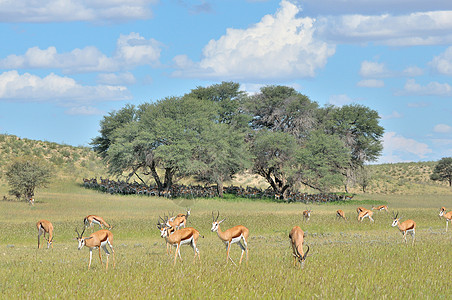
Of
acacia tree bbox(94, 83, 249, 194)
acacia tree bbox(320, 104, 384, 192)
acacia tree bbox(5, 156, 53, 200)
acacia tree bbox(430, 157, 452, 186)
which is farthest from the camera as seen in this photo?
Answer: acacia tree bbox(430, 157, 452, 186)

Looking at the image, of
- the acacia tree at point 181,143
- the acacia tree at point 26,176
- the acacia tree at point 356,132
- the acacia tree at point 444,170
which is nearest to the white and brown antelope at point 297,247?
the acacia tree at point 26,176

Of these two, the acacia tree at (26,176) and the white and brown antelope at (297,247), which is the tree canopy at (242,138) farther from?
the white and brown antelope at (297,247)

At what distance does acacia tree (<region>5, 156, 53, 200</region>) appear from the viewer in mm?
45969

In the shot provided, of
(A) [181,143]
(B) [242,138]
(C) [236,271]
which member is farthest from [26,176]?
(C) [236,271]

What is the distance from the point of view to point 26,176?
45938 mm

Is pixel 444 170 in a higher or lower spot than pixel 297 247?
higher

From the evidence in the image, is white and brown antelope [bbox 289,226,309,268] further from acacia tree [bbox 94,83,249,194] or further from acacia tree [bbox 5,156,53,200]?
acacia tree [bbox 94,83,249,194]

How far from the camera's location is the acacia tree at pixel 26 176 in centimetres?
4597

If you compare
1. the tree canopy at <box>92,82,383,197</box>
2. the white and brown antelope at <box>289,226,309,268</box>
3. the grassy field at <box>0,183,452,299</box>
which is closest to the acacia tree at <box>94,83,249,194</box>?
the tree canopy at <box>92,82,383,197</box>

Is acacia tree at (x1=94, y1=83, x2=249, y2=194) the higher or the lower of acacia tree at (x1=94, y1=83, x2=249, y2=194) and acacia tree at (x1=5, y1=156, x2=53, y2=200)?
the higher

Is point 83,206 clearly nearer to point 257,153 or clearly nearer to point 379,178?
point 257,153

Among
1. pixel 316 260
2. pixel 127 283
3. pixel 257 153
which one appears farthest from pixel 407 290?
pixel 257 153

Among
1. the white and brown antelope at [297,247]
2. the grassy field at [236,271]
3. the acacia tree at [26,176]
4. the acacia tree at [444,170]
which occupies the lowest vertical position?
the grassy field at [236,271]

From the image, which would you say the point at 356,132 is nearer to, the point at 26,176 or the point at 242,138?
the point at 242,138
